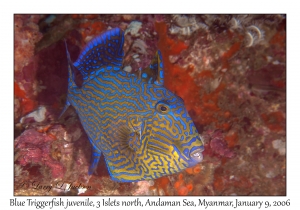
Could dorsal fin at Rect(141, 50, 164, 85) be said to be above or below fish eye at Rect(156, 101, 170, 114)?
above

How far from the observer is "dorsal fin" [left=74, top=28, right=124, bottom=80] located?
2832 millimetres

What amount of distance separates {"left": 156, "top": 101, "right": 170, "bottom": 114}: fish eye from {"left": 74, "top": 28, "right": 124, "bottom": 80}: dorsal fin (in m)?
0.92

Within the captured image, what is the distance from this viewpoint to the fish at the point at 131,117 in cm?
225

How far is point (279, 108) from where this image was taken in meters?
5.55

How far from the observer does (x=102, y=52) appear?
2900 millimetres

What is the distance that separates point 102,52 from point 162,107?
123 centimetres

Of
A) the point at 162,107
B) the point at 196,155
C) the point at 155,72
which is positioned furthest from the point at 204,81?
the point at 196,155

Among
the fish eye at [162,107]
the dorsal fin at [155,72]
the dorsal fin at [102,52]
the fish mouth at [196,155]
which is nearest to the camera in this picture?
the fish mouth at [196,155]

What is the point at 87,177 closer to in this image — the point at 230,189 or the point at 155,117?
the point at 155,117

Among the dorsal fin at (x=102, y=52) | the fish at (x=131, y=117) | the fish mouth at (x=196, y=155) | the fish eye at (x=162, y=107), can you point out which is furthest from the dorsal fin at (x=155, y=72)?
the fish mouth at (x=196, y=155)

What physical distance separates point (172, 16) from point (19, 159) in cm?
446

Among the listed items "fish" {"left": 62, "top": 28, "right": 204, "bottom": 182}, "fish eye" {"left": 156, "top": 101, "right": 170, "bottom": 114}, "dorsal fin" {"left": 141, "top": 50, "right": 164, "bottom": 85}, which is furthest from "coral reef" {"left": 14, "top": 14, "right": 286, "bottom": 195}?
"fish eye" {"left": 156, "top": 101, "right": 170, "bottom": 114}

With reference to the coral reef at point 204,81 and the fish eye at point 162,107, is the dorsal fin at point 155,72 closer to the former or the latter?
the fish eye at point 162,107

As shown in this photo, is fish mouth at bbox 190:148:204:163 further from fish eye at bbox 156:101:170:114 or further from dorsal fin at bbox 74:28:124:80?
dorsal fin at bbox 74:28:124:80
